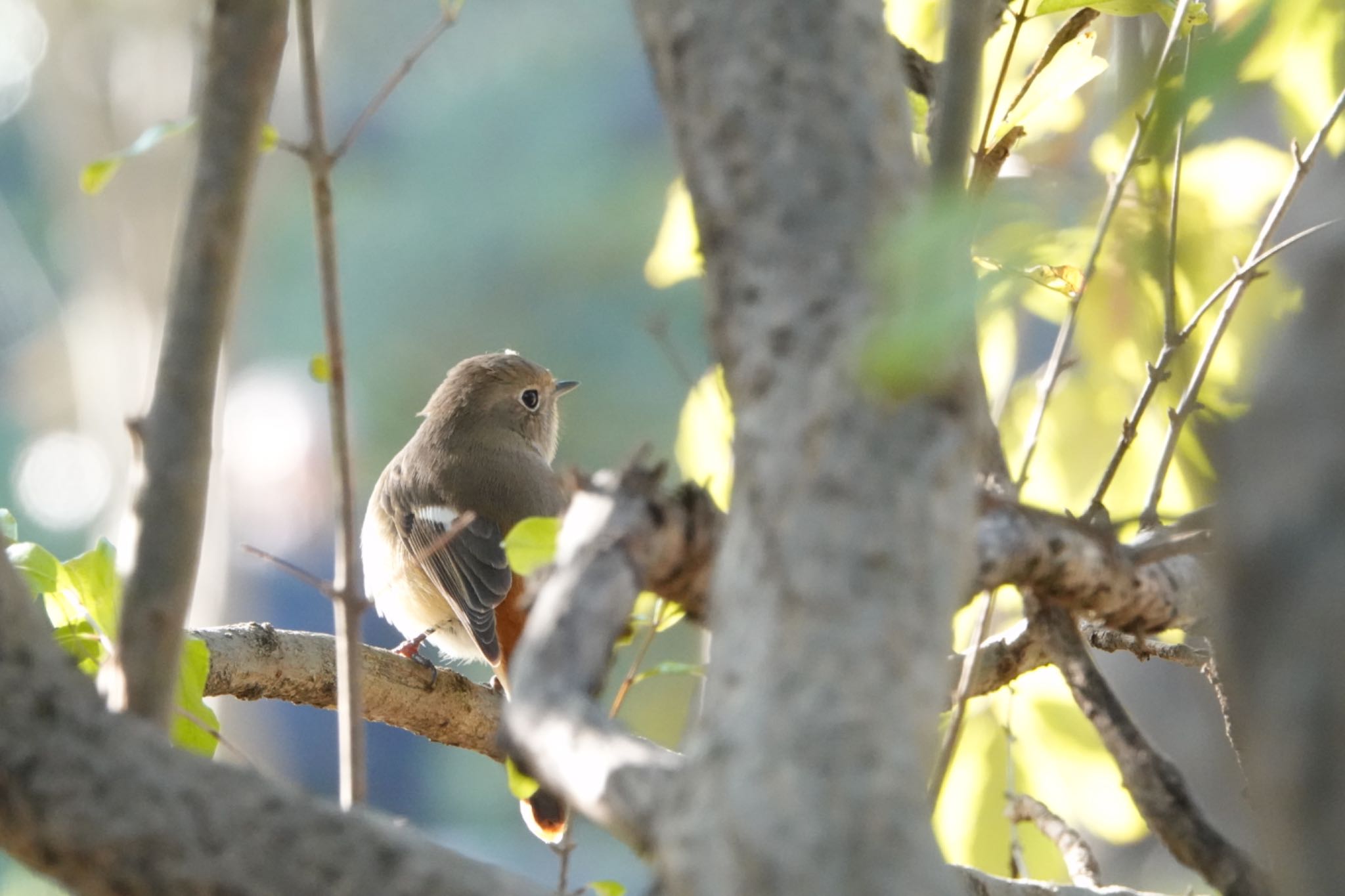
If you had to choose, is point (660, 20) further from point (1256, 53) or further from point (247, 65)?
point (1256, 53)

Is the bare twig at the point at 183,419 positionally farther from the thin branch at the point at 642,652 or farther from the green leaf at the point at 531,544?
the thin branch at the point at 642,652

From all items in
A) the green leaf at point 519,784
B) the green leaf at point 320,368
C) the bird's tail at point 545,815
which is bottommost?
the green leaf at point 519,784

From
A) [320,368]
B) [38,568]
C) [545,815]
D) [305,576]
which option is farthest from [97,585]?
[545,815]

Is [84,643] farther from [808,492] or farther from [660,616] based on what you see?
[808,492]

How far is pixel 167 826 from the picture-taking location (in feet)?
2.41

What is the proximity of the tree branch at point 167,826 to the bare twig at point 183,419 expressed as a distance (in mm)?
85

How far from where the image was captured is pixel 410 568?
10.3 feet

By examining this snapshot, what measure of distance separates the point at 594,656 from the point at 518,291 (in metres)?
12.9

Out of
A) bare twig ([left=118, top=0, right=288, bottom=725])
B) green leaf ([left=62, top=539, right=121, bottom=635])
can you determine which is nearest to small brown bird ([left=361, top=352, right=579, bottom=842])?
green leaf ([left=62, top=539, right=121, bottom=635])

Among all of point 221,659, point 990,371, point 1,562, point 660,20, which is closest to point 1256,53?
point 990,371

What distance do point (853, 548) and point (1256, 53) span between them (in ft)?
2.32

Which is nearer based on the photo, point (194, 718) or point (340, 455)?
point (340, 455)

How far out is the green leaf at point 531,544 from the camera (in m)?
0.95

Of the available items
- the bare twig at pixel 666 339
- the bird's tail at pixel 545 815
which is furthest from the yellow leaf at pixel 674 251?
the bird's tail at pixel 545 815
